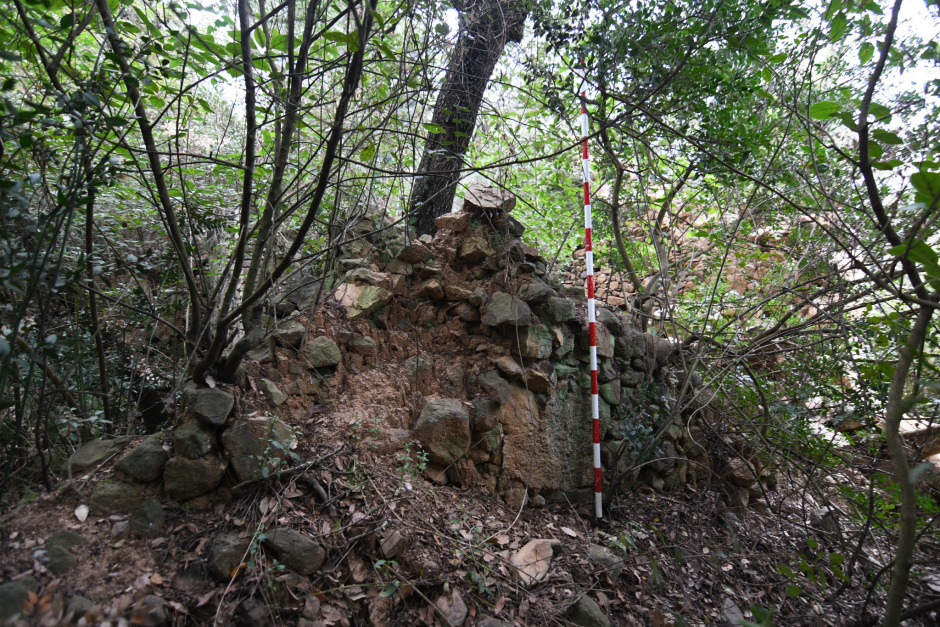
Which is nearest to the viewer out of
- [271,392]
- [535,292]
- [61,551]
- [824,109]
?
[824,109]

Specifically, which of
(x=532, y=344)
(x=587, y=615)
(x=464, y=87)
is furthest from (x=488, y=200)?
(x=587, y=615)

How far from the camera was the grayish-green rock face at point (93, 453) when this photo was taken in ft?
7.40

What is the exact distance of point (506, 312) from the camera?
338 centimetres

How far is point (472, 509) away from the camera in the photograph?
9.50ft

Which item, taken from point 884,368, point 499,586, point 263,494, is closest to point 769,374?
point 884,368

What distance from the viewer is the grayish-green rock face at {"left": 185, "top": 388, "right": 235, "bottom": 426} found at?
2318mm

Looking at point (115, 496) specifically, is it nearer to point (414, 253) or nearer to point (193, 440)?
point (193, 440)

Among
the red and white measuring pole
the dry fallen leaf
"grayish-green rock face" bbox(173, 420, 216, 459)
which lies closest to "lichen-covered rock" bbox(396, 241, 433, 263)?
the red and white measuring pole

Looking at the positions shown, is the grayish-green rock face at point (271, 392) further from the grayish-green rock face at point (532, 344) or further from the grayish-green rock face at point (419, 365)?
the grayish-green rock face at point (532, 344)

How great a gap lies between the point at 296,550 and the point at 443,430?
1072 millimetres

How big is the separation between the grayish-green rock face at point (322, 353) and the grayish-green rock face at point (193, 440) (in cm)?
71

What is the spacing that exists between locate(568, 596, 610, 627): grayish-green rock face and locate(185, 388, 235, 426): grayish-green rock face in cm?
197

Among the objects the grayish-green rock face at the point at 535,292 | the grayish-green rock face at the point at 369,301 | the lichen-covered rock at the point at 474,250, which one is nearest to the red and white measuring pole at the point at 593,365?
the grayish-green rock face at the point at 535,292

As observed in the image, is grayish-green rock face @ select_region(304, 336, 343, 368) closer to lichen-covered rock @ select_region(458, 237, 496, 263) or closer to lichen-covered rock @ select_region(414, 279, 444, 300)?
lichen-covered rock @ select_region(414, 279, 444, 300)
